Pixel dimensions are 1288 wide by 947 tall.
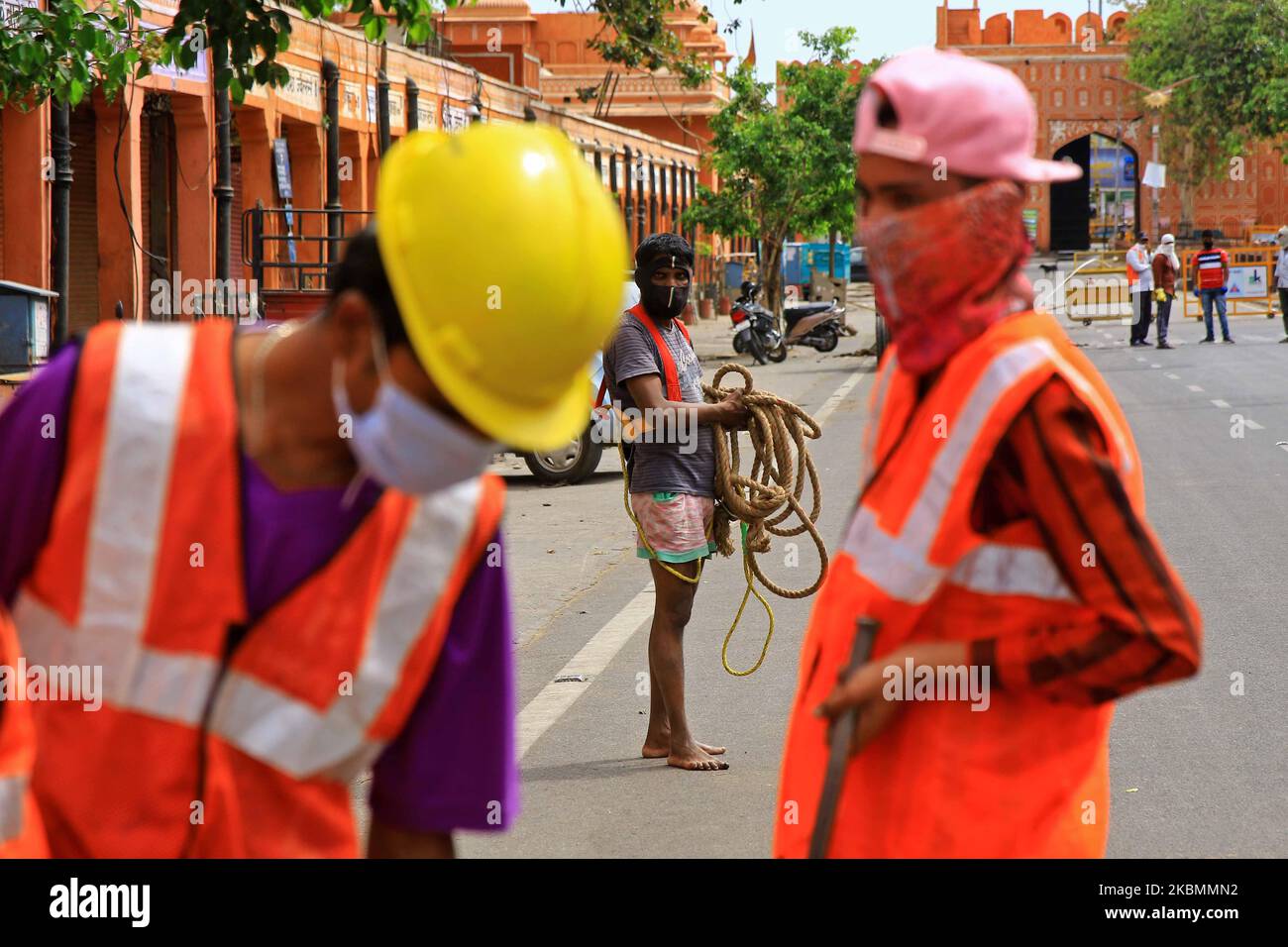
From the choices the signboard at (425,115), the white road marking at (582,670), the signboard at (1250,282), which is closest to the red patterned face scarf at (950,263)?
the white road marking at (582,670)

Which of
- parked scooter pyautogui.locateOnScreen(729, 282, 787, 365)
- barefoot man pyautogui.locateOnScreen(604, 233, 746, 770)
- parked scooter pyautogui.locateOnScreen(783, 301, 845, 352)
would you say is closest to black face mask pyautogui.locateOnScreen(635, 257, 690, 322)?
barefoot man pyautogui.locateOnScreen(604, 233, 746, 770)

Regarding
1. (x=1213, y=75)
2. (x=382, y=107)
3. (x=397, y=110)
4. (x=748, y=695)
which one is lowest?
(x=748, y=695)

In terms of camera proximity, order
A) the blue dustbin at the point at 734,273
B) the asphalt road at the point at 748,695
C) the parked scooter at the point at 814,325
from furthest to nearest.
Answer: the blue dustbin at the point at 734,273 → the parked scooter at the point at 814,325 → the asphalt road at the point at 748,695

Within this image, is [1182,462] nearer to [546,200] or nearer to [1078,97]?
[546,200]

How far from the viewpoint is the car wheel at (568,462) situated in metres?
14.2

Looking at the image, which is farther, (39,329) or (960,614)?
(39,329)

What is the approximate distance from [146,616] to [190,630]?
0.05 meters

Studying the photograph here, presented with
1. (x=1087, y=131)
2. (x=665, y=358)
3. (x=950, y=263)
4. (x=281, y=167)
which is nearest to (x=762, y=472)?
(x=665, y=358)

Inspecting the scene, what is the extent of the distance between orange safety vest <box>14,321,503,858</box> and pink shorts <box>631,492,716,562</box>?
159 inches

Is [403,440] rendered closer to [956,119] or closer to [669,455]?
[956,119]

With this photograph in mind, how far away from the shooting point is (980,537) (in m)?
2.33

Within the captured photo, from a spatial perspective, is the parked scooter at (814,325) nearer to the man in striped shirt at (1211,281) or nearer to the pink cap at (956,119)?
the man in striped shirt at (1211,281)

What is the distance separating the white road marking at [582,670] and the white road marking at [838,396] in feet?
31.4

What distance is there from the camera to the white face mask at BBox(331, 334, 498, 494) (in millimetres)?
1938
